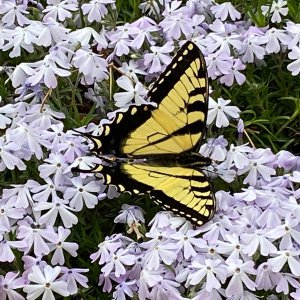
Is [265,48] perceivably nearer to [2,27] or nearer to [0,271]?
[2,27]

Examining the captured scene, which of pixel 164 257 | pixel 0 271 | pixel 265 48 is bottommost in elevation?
pixel 0 271

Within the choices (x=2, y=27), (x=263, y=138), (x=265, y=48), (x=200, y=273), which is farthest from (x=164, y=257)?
(x=2, y=27)

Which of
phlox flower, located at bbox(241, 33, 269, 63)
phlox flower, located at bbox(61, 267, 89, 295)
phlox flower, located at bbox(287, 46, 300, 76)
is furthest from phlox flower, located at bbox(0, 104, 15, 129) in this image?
phlox flower, located at bbox(287, 46, 300, 76)

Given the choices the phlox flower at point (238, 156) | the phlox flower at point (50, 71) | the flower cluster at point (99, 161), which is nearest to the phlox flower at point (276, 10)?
the flower cluster at point (99, 161)

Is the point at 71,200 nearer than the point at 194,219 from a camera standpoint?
No

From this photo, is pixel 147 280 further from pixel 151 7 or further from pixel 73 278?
pixel 151 7

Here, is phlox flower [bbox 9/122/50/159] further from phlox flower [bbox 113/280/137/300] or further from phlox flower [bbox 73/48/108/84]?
phlox flower [bbox 113/280/137/300]

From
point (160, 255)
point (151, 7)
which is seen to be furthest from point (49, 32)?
point (160, 255)
